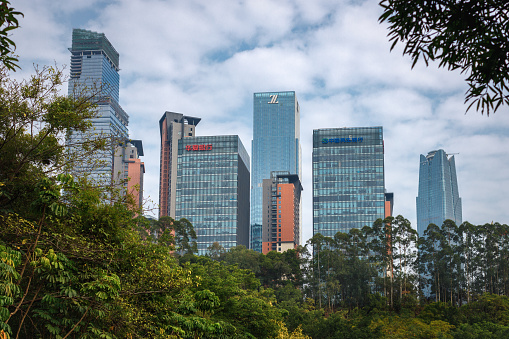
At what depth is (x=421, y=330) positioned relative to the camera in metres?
42.9

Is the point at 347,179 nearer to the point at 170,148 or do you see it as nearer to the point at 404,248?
the point at 170,148

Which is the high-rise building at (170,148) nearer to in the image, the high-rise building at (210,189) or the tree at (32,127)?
the high-rise building at (210,189)

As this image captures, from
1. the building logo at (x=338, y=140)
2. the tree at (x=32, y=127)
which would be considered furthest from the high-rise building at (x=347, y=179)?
the tree at (x=32, y=127)

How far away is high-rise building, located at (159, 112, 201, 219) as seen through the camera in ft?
516

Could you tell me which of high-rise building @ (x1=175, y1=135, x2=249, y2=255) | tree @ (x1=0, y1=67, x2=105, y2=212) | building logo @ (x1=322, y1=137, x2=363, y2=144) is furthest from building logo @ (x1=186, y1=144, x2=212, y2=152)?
tree @ (x1=0, y1=67, x2=105, y2=212)

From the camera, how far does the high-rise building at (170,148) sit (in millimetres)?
157250

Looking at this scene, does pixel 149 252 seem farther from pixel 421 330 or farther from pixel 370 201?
→ pixel 370 201

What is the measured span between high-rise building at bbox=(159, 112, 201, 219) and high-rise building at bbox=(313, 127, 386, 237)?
44718 mm

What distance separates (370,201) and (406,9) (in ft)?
473

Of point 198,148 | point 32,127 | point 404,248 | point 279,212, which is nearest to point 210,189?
point 198,148

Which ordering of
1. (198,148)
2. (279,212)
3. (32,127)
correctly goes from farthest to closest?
(279,212) → (198,148) → (32,127)

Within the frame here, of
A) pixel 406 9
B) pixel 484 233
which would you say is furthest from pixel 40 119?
pixel 484 233

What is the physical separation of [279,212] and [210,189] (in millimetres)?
39108

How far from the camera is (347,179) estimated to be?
148 meters
